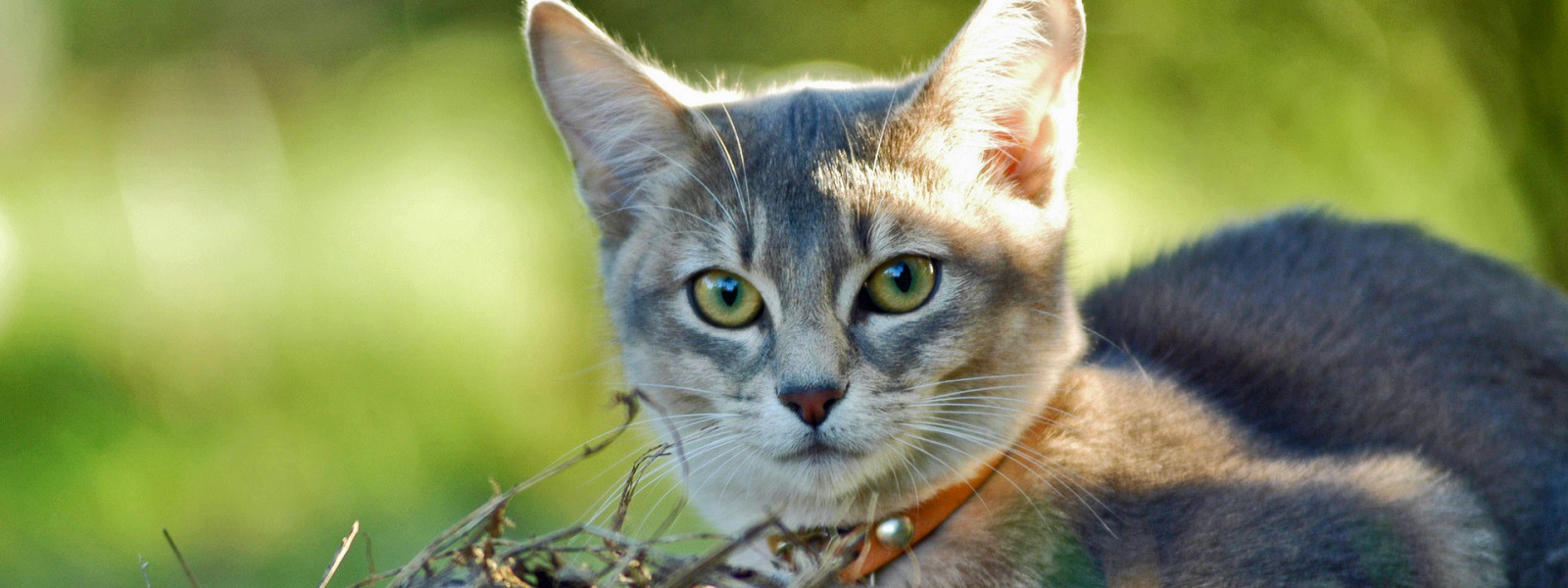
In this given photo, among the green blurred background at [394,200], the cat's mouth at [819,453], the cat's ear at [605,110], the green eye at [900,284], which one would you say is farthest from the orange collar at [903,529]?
the green blurred background at [394,200]

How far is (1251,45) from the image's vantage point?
457 cm

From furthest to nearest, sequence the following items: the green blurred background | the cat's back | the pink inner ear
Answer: the green blurred background → the cat's back → the pink inner ear

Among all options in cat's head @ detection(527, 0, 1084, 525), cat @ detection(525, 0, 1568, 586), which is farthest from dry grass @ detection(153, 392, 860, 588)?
cat's head @ detection(527, 0, 1084, 525)

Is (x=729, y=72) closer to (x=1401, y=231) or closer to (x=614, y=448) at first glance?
(x=614, y=448)

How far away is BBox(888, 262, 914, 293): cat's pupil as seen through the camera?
1.94 m

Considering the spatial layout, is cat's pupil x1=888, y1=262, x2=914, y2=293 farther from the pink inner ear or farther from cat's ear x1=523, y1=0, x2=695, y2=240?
cat's ear x1=523, y1=0, x2=695, y2=240

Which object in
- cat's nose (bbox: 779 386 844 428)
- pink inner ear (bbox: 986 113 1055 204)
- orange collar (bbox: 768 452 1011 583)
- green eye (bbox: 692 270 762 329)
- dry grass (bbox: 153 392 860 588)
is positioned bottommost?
orange collar (bbox: 768 452 1011 583)

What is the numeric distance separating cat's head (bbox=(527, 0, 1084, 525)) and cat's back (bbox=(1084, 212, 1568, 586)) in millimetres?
516

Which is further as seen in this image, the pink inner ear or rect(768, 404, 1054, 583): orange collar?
the pink inner ear

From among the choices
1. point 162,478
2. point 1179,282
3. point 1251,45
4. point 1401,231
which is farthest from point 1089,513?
point 1251,45

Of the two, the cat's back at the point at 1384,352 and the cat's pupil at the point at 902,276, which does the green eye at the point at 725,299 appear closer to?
the cat's pupil at the point at 902,276

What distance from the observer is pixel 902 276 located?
76.6 inches

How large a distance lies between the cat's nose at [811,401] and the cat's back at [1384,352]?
0.84 meters

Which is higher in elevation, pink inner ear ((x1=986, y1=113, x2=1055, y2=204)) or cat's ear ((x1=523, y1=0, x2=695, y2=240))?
cat's ear ((x1=523, y1=0, x2=695, y2=240))
